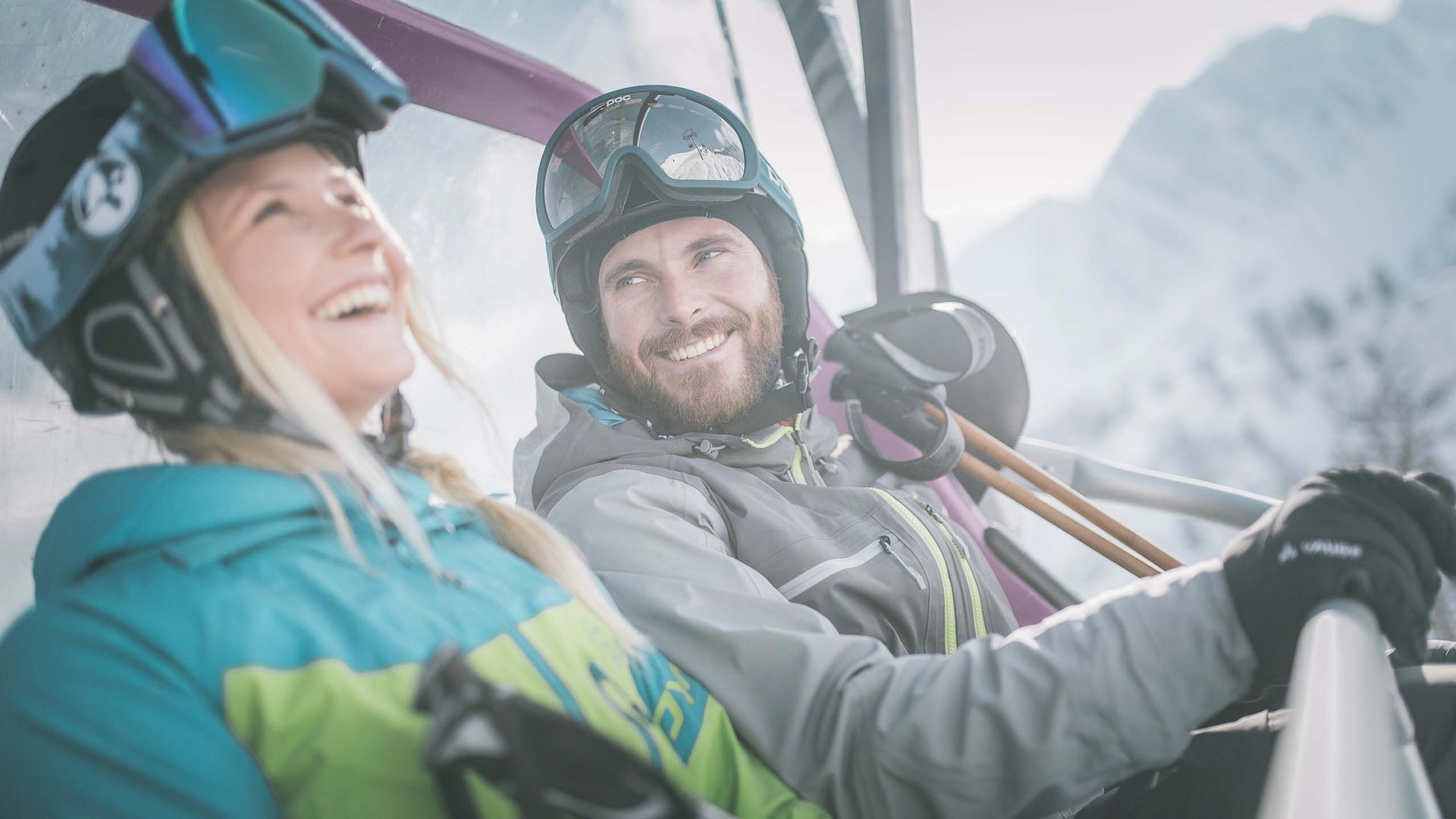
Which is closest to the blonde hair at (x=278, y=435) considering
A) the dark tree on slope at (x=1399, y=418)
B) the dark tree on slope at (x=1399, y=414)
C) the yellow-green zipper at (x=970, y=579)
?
the yellow-green zipper at (x=970, y=579)

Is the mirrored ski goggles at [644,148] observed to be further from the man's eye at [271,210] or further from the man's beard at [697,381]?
the man's eye at [271,210]

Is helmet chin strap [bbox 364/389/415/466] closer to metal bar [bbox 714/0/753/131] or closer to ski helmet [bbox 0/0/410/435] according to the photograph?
ski helmet [bbox 0/0/410/435]

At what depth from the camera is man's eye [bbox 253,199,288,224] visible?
0.74m

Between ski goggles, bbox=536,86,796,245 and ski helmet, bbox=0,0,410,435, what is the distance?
720 mm

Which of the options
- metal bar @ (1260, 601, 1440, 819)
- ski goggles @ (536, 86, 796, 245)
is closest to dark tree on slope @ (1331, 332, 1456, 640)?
ski goggles @ (536, 86, 796, 245)

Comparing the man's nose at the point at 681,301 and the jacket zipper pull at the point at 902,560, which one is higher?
the man's nose at the point at 681,301

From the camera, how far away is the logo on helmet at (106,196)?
0.69m

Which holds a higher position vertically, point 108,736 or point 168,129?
point 168,129

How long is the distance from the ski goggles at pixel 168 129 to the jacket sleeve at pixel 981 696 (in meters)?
0.66

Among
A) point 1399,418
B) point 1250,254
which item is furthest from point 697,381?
point 1250,254

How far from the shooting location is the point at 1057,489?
6.10 feet

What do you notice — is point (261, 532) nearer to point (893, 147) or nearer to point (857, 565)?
point (857, 565)

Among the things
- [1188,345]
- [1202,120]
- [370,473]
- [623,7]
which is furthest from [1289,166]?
[370,473]

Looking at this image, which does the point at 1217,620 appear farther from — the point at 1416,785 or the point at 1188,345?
the point at 1188,345
